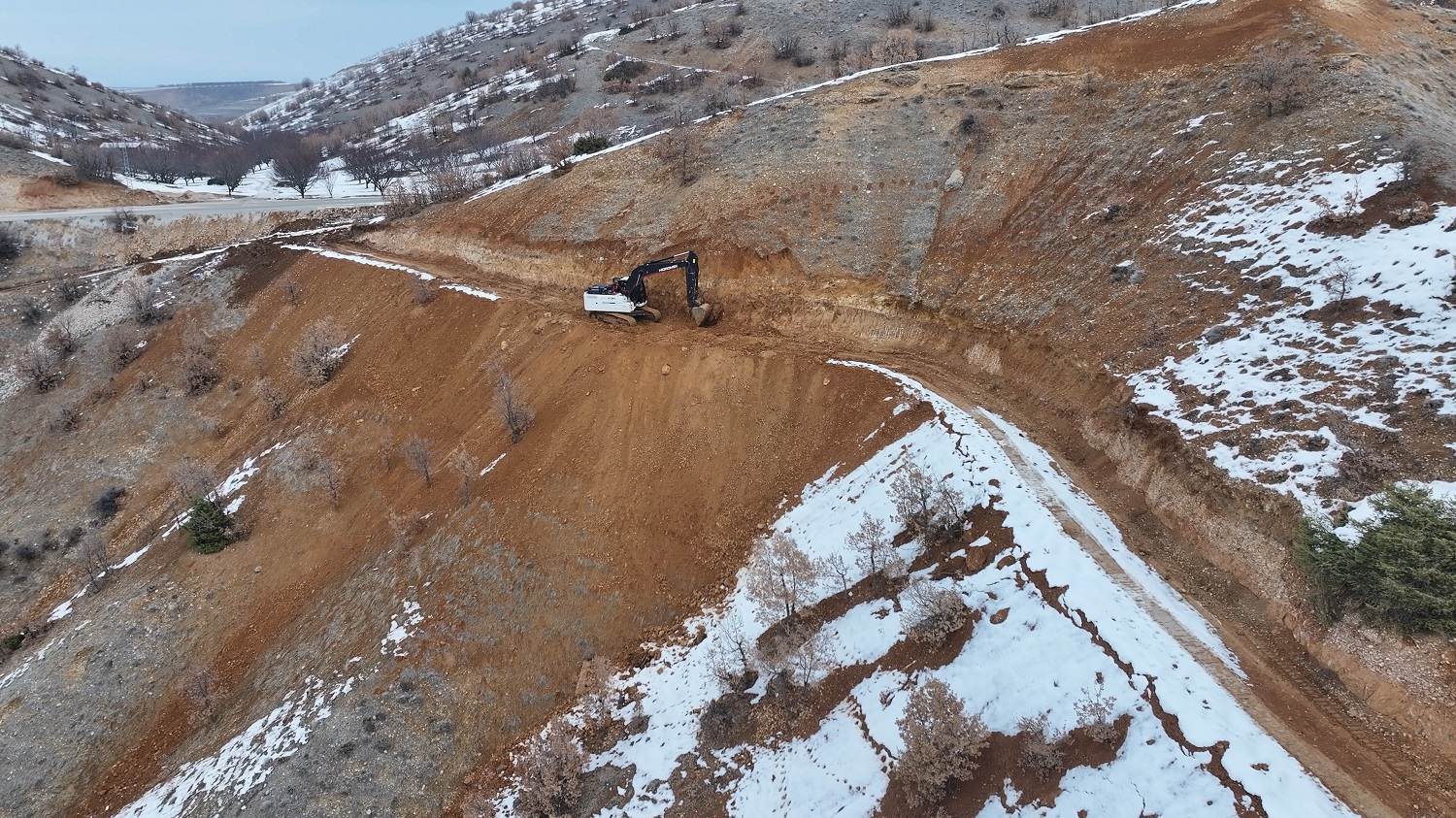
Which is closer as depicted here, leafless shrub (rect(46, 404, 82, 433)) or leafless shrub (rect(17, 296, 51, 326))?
leafless shrub (rect(46, 404, 82, 433))

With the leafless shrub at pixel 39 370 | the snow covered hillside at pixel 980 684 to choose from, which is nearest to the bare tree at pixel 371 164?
the leafless shrub at pixel 39 370

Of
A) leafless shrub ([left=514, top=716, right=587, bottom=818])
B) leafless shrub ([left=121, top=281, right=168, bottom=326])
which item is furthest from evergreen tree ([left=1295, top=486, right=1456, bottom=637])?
leafless shrub ([left=121, top=281, right=168, bottom=326])

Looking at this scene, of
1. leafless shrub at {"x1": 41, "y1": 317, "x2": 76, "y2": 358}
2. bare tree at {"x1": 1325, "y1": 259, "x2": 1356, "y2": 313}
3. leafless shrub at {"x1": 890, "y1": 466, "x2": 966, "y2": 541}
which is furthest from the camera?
leafless shrub at {"x1": 41, "y1": 317, "x2": 76, "y2": 358}

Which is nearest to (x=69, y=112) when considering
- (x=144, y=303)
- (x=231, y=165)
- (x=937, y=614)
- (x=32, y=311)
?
(x=231, y=165)

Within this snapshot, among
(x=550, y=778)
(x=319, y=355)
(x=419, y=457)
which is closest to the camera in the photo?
(x=550, y=778)

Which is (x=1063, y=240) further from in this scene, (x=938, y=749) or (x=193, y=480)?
(x=193, y=480)

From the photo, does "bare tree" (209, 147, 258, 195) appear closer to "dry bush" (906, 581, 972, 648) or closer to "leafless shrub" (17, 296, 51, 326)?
"leafless shrub" (17, 296, 51, 326)

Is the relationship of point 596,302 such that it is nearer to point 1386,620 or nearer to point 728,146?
point 728,146
